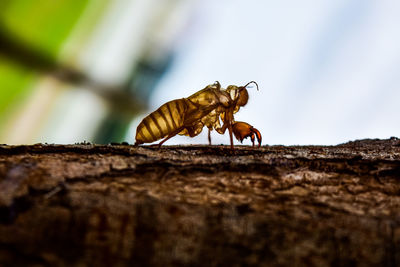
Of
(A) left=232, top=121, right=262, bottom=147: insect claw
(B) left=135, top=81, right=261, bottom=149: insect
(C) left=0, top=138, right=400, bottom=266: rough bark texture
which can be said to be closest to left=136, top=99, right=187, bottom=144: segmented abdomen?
(B) left=135, top=81, right=261, bottom=149: insect

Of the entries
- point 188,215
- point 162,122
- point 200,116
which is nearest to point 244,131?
point 200,116

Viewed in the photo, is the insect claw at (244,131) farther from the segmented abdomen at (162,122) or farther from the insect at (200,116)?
the segmented abdomen at (162,122)

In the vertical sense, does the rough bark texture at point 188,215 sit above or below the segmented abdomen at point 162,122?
below

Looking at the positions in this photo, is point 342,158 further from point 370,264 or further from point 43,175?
point 43,175

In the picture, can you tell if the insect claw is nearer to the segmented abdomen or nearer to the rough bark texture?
the segmented abdomen

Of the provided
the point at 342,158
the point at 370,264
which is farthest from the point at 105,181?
the point at 342,158

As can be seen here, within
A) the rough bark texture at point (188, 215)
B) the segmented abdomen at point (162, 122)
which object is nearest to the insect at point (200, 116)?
the segmented abdomen at point (162, 122)

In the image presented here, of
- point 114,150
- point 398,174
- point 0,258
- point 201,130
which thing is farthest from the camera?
point 201,130

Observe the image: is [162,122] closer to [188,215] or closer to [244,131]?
[244,131]
